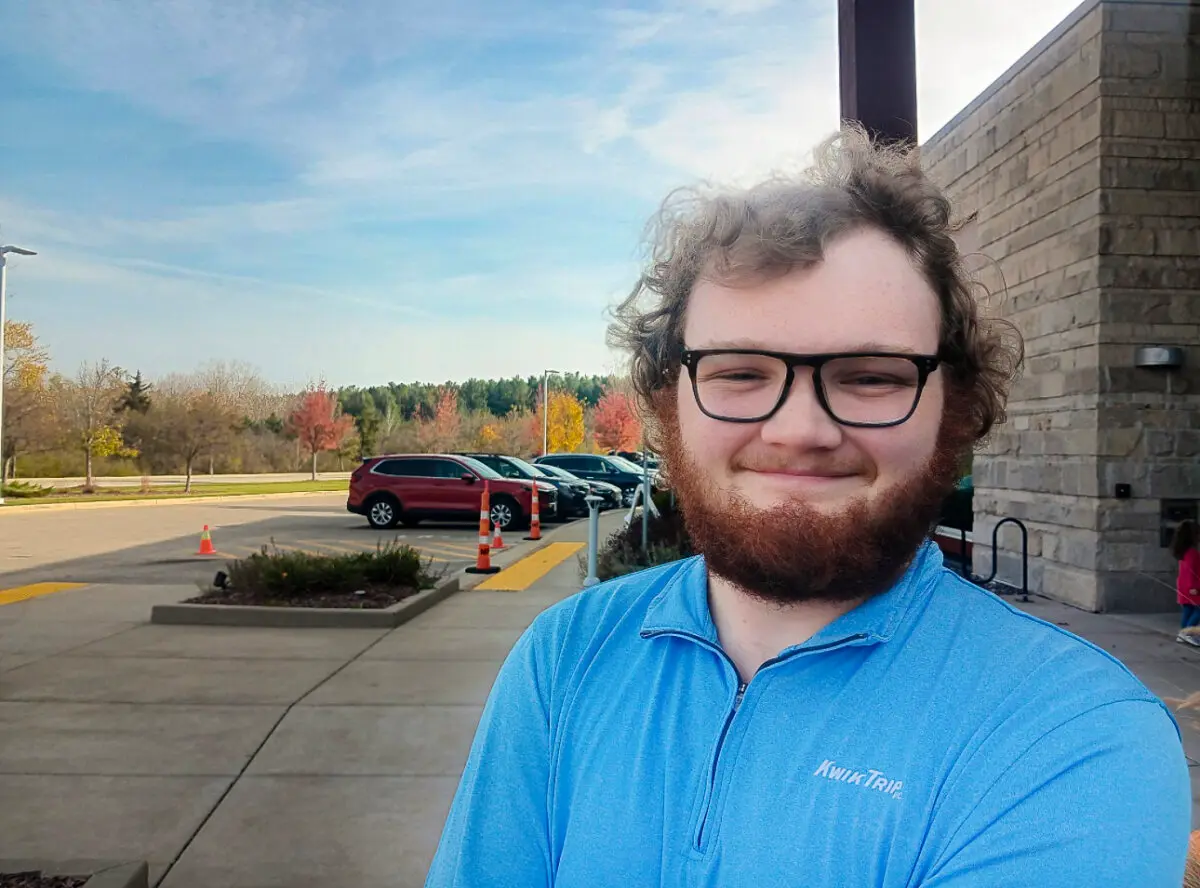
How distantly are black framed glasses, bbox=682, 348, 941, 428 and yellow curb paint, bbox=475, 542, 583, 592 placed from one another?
8.52m

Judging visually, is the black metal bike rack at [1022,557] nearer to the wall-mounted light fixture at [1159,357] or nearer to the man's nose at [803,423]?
the wall-mounted light fixture at [1159,357]

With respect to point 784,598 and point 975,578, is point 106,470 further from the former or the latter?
point 784,598

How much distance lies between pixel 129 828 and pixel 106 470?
4350 centimetres

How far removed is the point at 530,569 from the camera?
11398 millimetres

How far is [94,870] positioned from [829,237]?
3.00m

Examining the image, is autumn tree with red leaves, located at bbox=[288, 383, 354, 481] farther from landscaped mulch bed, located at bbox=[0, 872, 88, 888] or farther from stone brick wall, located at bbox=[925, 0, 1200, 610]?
landscaped mulch bed, located at bbox=[0, 872, 88, 888]

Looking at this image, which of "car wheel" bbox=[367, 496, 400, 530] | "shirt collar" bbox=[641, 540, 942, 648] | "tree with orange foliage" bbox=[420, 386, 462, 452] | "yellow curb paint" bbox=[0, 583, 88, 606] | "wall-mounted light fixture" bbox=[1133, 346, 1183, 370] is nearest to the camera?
"shirt collar" bbox=[641, 540, 942, 648]

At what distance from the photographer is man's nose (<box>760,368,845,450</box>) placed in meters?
1.24

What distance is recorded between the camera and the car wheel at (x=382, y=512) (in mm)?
18484

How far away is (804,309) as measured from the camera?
1280 mm

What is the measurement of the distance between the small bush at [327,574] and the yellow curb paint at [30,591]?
Answer: 2.21 meters

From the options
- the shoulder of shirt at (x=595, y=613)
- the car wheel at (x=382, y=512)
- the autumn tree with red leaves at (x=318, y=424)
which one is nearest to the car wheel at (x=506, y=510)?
the car wheel at (x=382, y=512)

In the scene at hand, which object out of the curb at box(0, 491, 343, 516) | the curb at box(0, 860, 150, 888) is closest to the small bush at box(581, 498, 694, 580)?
the curb at box(0, 860, 150, 888)

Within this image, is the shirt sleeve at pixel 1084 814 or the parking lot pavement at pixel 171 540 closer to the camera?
the shirt sleeve at pixel 1084 814
